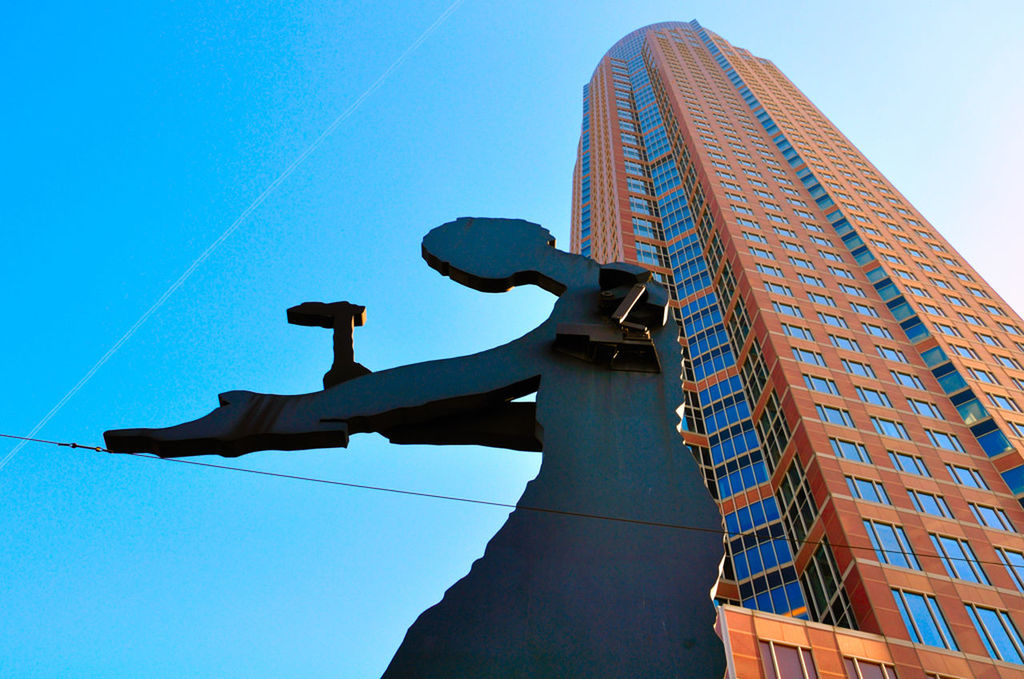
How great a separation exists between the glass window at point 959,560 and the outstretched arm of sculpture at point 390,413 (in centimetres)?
2691

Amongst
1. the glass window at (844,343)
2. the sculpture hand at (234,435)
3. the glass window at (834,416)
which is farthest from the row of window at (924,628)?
the sculpture hand at (234,435)

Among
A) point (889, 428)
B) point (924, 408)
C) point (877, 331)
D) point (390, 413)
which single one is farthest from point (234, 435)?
point (877, 331)

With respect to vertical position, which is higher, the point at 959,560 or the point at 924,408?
Result: the point at 924,408

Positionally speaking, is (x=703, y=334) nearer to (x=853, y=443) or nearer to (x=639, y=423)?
(x=853, y=443)

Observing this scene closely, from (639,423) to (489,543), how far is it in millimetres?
995

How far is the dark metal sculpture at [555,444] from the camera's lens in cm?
282

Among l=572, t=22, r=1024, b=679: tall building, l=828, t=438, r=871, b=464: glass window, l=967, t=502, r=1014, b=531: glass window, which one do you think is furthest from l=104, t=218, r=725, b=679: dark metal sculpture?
l=967, t=502, r=1014, b=531: glass window

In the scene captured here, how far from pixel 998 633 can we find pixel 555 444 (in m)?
28.0

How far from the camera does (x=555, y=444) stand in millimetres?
3580

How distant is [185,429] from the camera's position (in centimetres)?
372

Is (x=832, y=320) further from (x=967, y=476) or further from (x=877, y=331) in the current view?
(x=967, y=476)

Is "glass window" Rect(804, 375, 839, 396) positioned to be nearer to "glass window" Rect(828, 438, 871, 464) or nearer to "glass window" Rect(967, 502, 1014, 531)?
"glass window" Rect(828, 438, 871, 464)

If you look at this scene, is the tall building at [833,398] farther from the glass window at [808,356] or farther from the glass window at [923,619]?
the glass window at [808,356]

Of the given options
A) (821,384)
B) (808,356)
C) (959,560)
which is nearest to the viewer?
(959,560)
